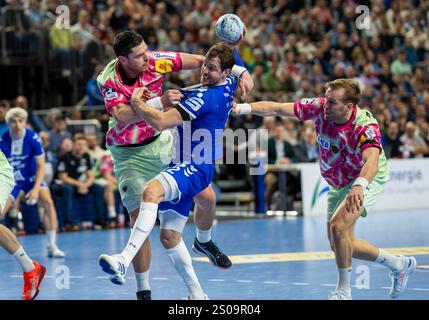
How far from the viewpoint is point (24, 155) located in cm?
1375

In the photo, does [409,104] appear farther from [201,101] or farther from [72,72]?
[201,101]

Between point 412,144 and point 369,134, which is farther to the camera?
point 412,144

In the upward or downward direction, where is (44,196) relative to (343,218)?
downward

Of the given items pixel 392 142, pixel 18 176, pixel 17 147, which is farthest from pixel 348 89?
pixel 392 142

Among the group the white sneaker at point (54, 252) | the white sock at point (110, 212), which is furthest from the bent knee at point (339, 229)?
the white sock at point (110, 212)

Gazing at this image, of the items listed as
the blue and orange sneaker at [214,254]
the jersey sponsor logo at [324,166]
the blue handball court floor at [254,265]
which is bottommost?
the blue handball court floor at [254,265]

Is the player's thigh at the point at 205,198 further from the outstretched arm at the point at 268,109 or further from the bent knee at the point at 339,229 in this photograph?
the bent knee at the point at 339,229

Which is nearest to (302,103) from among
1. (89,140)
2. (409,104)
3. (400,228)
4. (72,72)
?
(400,228)

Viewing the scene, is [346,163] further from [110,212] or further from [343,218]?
[110,212]

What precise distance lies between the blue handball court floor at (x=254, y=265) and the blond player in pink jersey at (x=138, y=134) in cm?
70

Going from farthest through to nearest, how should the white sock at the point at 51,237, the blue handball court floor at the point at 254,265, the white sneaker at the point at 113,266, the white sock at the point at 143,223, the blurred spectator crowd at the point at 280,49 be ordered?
the blurred spectator crowd at the point at 280,49 → the white sock at the point at 51,237 → the blue handball court floor at the point at 254,265 → the white sock at the point at 143,223 → the white sneaker at the point at 113,266

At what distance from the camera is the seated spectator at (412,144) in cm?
2103

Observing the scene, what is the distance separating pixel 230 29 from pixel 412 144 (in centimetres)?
1246

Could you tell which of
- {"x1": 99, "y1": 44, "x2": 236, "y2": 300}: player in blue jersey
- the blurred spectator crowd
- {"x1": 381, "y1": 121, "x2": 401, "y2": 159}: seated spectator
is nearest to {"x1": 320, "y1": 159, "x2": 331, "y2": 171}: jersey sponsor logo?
{"x1": 99, "y1": 44, "x2": 236, "y2": 300}: player in blue jersey
